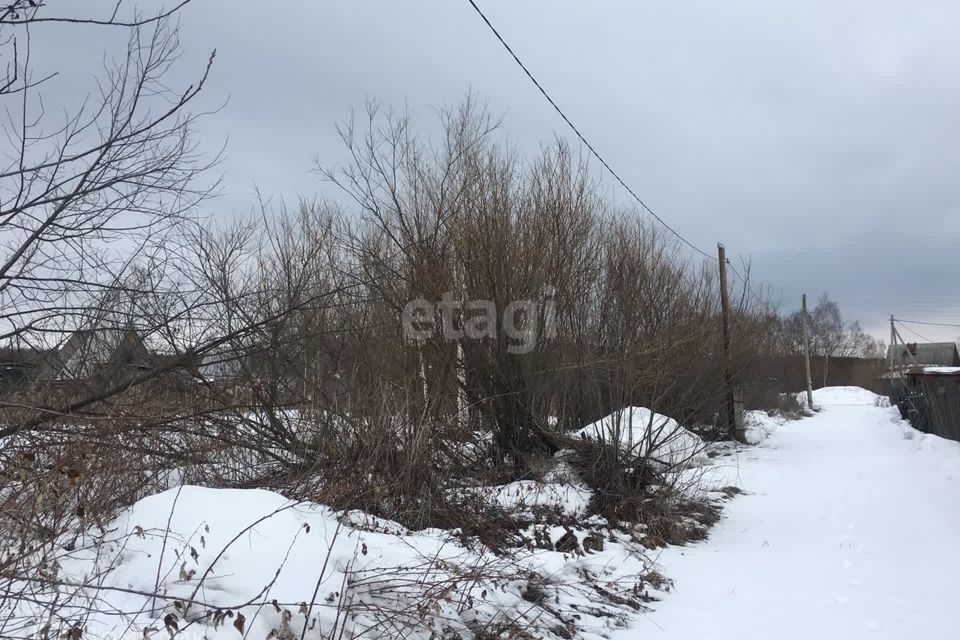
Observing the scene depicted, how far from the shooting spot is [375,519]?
4922 mm

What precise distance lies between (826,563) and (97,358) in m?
5.75

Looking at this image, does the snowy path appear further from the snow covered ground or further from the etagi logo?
the etagi logo

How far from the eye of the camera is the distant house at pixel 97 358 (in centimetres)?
399

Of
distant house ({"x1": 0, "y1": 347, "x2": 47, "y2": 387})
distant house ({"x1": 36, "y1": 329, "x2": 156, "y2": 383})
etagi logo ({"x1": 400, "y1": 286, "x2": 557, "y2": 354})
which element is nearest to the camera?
distant house ({"x1": 0, "y1": 347, "x2": 47, "y2": 387})

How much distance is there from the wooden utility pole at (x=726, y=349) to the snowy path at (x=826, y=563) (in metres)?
2.95

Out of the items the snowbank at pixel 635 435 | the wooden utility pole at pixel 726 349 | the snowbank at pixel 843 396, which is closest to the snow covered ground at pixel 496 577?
the snowbank at pixel 635 435

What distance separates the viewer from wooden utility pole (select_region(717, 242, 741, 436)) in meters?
13.5

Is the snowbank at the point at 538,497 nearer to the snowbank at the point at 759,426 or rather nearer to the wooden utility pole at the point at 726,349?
the wooden utility pole at the point at 726,349

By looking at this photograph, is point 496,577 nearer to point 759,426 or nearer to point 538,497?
point 538,497

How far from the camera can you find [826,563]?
559 centimetres

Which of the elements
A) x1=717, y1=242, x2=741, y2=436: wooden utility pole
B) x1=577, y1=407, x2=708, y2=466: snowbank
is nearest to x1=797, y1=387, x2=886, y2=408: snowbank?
x1=717, y1=242, x2=741, y2=436: wooden utility pole

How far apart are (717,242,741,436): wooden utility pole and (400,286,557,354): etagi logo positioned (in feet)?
20.6

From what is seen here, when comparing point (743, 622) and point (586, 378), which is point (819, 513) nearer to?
point (586, 378)

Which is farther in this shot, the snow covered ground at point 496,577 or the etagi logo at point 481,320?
the etagi logo at point 481,320
